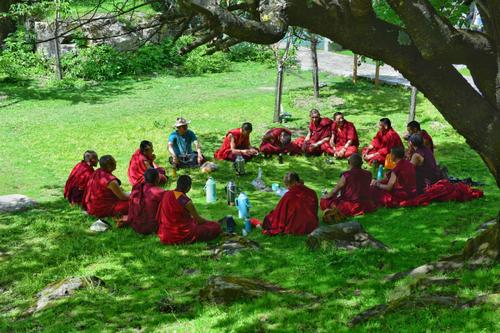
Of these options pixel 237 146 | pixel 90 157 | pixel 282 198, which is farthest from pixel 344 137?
pixel 90 157

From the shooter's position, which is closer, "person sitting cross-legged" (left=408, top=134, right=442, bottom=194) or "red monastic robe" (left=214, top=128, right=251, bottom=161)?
"person sitting cross-legged" (left=408, top=134, right=442, bottom=194)

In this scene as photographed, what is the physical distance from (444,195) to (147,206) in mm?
5524

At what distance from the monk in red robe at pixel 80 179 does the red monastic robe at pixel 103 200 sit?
2.16 ft

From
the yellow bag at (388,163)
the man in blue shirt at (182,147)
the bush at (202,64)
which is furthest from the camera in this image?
the bush at (202,64)

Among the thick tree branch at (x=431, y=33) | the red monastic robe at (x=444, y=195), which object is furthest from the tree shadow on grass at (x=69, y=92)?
the thick tree branch at (x=431, y=33)

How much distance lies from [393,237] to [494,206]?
8.53ft

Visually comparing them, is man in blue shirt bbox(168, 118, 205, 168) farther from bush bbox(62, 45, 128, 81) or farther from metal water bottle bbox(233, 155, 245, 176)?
bush bbox(62, 45, 128, 81)

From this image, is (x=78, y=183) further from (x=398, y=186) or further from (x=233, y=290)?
(x=398, y=186)

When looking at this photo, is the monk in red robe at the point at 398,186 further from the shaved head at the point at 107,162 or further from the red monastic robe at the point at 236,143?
the shaved head at the point at 107,162

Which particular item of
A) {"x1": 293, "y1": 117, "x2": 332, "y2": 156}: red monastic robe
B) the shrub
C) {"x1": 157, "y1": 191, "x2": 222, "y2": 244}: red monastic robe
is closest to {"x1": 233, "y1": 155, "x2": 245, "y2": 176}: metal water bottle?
{"x1": 293, "y1": 117, "x2": 332, "y2": 156}: red monastic robe

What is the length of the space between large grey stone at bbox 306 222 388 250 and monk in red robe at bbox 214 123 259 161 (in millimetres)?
5967

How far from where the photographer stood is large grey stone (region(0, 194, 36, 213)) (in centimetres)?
1214

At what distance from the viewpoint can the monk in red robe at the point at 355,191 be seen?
11242 millimetres

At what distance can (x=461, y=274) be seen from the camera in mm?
7004
